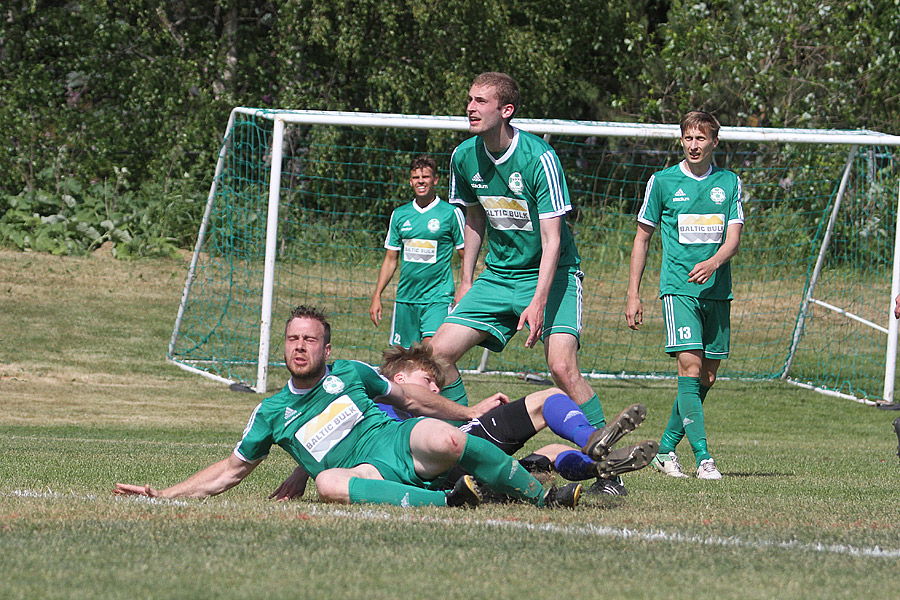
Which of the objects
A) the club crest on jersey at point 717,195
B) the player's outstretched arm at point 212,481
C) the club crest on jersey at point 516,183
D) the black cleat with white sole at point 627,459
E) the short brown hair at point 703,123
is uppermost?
the short brown hair at point 703,123

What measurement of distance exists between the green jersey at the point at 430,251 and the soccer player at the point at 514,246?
3.83 m

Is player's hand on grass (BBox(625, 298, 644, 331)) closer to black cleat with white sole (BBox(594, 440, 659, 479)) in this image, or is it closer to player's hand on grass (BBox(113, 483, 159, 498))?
black cleat with white sole (BBox(594, 440, 659, 479))

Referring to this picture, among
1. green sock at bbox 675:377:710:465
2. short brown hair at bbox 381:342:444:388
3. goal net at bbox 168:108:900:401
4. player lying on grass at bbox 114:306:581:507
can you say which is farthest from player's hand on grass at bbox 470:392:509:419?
goal net at bbox 168:108:900:401

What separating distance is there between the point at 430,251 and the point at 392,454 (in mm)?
5327

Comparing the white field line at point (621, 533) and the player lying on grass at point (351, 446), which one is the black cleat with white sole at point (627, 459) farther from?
the white field line at point (621, 533)

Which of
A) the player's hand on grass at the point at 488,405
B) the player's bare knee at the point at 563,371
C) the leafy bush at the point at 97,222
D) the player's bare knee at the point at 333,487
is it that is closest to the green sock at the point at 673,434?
the player's bare knee at the point at 563,371

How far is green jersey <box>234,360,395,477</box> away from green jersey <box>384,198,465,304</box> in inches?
198

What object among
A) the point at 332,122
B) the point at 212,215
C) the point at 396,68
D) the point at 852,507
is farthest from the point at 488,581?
the point at 396,68

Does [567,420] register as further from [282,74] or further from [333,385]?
[282,74]

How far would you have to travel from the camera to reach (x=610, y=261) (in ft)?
51.3

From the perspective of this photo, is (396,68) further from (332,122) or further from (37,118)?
(332,122)

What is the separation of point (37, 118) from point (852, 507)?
19025 mm

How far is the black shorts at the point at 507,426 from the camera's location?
18.5 feet

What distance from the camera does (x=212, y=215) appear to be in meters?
13.6
